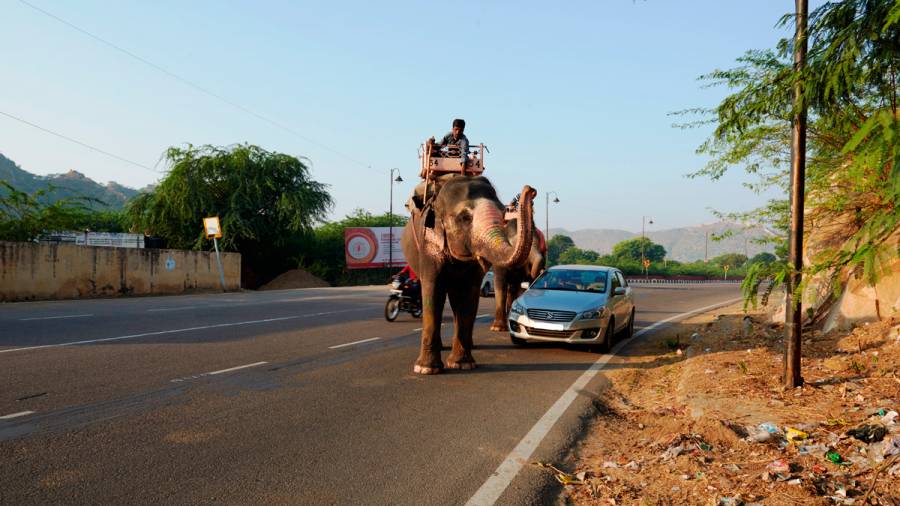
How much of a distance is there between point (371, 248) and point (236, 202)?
11.8m

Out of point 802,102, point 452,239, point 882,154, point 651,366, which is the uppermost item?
point 802,102

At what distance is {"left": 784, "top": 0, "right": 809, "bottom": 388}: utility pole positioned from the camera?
238 inches

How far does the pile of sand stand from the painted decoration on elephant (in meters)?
3.57

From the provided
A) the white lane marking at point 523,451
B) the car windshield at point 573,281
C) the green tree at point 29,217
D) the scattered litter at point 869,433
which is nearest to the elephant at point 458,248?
the white lane marking at point 523,451

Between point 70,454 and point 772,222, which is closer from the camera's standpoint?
point 70,454

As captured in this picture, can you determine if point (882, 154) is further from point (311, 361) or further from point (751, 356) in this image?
point (311, 361)

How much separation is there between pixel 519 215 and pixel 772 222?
915 centimetres

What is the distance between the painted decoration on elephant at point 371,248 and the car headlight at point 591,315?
38.8m

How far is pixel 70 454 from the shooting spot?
455cm

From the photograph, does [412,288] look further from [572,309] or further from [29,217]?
[29,217]

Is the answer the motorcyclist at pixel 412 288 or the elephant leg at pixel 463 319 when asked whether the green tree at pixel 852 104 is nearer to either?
the elephant leg at pixel 463 319

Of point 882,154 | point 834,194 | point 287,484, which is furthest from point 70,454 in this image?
point 834,194

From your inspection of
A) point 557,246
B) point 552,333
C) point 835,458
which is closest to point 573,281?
point 552,333

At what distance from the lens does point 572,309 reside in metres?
10.1
